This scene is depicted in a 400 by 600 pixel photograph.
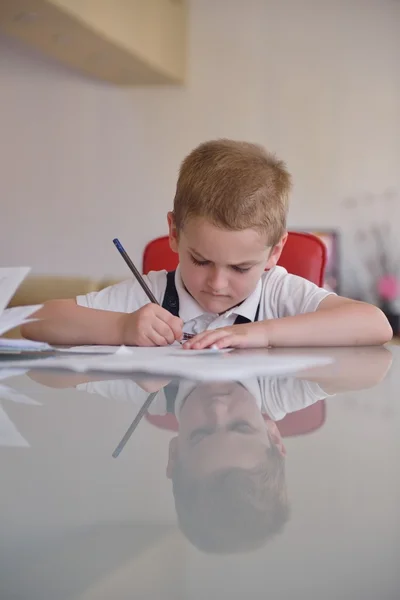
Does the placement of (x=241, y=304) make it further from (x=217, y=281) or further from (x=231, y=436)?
(x=231, y=436)

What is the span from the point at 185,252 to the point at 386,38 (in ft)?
12.6

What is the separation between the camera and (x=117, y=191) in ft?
16.6

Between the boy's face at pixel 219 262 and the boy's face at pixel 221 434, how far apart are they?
0.74m

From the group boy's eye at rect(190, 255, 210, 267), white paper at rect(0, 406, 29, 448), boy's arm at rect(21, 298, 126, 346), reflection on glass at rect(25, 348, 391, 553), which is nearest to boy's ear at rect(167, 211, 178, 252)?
boy's eye at rect(190, 255, 210, 267)

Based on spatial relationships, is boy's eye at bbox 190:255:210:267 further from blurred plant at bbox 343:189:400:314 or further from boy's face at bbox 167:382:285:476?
blurred plant at bbox 343:189:400:314

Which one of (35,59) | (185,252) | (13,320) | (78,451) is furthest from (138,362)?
(35,59)

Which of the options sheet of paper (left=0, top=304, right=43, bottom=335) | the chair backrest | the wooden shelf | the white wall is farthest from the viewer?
the white wall

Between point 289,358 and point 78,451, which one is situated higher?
point 78,451

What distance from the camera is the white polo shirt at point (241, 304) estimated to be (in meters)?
1.39

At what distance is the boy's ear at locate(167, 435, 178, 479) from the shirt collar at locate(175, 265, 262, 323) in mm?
996

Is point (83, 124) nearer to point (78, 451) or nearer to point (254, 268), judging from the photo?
point (254, 268)

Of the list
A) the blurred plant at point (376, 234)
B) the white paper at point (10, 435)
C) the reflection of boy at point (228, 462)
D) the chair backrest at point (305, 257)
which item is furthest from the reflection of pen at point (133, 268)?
the blurred plant at point (376, 234)

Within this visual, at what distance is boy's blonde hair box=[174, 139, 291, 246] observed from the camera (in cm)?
131

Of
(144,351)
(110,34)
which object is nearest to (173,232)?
(144,351)
